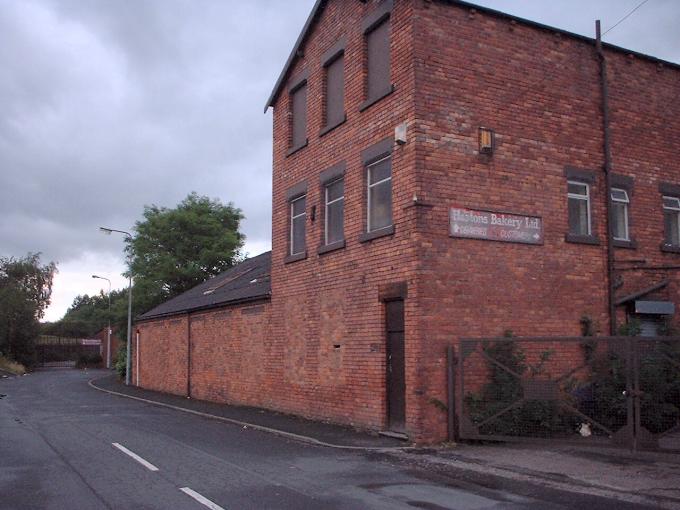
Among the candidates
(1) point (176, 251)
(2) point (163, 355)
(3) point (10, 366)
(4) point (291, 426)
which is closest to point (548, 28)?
(4) point (291, 426)

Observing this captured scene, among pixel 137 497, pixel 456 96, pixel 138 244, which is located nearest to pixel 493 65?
pixel 456 96

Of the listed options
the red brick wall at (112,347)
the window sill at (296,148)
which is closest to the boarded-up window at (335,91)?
the window sill at (296,148)

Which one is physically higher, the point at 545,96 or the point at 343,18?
the point at 343,18

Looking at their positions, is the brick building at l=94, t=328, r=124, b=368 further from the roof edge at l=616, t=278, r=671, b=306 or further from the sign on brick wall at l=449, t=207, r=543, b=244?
the roof edge at l=616, t=278, r=671, b=306

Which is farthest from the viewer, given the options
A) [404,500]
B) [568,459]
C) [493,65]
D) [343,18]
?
[343,18]

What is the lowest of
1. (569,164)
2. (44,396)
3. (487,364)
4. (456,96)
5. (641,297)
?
(44,396)

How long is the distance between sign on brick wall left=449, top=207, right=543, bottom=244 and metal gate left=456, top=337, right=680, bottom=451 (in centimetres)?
204

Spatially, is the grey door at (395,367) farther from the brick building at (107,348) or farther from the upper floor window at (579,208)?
the brick building at (107,348)

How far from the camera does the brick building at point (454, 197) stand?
12852 mm

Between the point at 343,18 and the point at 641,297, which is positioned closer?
the point at 641,297

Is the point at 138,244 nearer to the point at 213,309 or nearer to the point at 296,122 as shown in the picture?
the point at 213,309

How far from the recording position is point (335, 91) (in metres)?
16.2

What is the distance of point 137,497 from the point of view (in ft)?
26.2

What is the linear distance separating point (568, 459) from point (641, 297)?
17.7 ft
